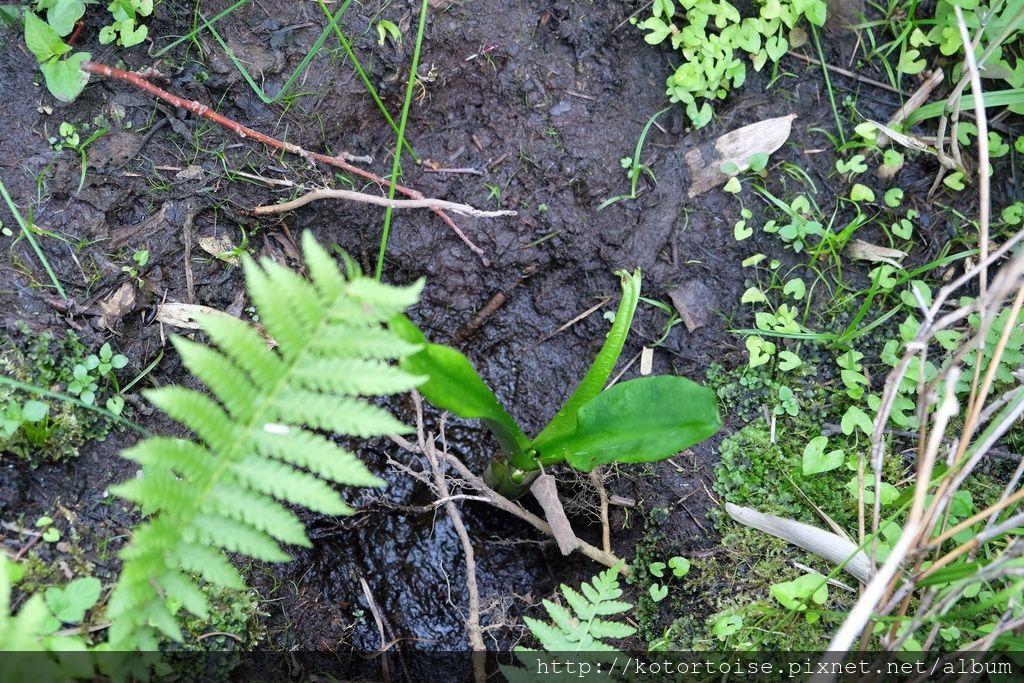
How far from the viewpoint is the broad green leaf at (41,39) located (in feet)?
5.62

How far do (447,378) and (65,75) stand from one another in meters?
1.26

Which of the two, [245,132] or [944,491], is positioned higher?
[245,132]

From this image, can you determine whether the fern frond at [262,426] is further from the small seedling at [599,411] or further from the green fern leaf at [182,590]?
the small seedling at [599,411]

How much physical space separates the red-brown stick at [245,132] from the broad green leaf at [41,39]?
3.2 inches

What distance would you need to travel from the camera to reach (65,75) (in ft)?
5.72

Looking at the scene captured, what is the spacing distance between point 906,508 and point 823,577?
276 millimetres

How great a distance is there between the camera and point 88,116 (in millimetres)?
1815

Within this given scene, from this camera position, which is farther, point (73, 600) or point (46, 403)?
point (46, 403)

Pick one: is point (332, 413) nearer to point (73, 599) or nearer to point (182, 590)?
point (182, 590)

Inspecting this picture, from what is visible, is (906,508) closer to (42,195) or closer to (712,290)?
(712,290)

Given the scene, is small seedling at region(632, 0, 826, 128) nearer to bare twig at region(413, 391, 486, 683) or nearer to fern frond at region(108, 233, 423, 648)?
bare twig at region(413, 391, 486, 683)

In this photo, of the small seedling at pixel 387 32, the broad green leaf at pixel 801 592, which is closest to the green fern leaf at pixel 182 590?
the broad green leaf at pixel 801 592

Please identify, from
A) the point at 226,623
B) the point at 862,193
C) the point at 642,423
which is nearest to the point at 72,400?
the point at 226,623

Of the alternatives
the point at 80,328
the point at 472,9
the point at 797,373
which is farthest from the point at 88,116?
the point at 797,373
